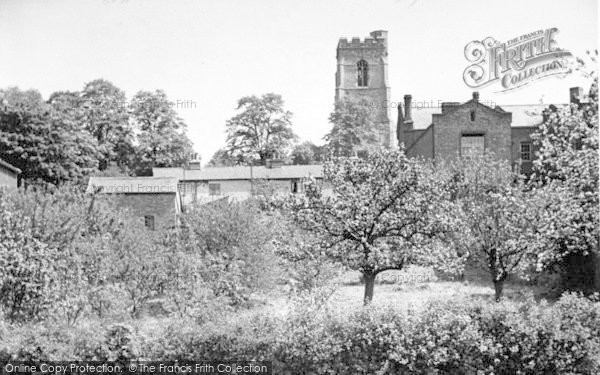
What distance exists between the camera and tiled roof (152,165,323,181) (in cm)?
4951

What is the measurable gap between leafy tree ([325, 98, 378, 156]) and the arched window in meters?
11.2

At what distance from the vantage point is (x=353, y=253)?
2011 cm

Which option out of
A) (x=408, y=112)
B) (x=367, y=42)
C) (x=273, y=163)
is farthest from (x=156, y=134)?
(x=367, y=42)

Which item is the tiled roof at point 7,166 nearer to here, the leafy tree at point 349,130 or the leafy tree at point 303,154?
the leafy tree at point 349,130

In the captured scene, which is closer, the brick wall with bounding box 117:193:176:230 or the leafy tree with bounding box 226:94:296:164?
the brick wall with bounding box 117:193:176:230

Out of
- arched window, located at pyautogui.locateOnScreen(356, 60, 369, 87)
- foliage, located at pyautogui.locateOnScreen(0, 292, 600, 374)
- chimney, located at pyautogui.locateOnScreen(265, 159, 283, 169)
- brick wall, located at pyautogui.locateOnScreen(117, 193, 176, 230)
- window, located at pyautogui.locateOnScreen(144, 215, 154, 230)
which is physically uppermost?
arched window, located at pyautogui.locateOnScreen(356, 60, 369, 87)

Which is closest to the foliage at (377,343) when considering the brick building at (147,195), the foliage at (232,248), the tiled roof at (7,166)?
the foliage at (232,248)

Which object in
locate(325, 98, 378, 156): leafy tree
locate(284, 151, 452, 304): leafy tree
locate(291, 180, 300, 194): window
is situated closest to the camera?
locate(284, 151, 452, 304): leafy tree

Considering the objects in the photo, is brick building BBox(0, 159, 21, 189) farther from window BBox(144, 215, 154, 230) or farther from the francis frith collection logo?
the francis frith collection logo

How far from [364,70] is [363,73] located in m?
0.34

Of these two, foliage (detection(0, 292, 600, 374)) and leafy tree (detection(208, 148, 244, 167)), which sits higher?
leafy tree (detection(208, 148, 244, 167))

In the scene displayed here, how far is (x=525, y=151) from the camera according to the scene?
40906 mm

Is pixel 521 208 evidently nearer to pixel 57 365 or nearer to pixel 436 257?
pixel 436 257

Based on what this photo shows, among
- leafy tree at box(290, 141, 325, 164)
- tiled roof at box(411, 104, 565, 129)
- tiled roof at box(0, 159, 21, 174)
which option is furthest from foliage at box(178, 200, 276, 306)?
leafy tree at box(290, 141, 325, 164)
